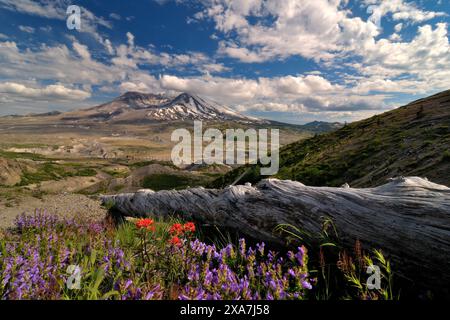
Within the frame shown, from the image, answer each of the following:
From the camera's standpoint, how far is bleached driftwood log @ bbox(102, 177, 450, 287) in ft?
12.7

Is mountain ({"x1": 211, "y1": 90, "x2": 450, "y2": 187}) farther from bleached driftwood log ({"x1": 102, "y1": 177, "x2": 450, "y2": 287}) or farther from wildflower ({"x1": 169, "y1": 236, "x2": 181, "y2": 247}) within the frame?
wildflower ({"x1": 169, "y1": 236, "x2": 181, "y2": 247})

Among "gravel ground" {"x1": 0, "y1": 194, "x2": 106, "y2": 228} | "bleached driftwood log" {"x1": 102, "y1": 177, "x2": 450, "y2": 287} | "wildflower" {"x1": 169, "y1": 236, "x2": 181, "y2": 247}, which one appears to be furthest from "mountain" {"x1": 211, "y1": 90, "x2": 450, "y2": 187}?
"gravel ground" {"x1": 0, "y1": 194, "x2": 106, "y2": 228}

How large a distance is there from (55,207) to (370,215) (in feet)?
72.5

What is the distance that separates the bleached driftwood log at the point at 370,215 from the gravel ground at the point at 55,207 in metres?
11.6

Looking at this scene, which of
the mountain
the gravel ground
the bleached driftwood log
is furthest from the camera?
the gravel ground

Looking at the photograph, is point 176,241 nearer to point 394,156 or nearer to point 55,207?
point 394,156

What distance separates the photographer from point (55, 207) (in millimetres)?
20859

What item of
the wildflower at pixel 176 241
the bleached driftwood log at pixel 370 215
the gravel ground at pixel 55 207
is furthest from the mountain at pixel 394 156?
the gravel ground at pixel 55 207

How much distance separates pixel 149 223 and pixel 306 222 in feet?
9.39

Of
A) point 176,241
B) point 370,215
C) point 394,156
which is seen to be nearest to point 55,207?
point 176,241

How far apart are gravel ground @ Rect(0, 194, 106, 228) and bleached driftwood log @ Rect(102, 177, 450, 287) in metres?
11.6
